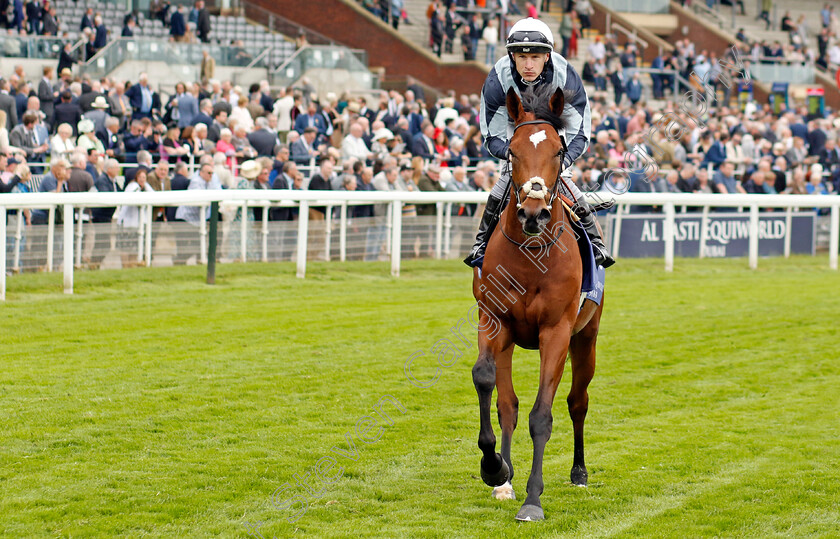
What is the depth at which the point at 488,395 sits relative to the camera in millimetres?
5711

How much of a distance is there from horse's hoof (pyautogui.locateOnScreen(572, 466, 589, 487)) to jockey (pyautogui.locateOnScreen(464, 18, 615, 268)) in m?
1.24

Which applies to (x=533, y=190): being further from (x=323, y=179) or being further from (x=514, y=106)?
(x=323, y=179)

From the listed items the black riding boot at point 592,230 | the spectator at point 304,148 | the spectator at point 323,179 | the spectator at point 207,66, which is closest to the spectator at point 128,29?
the spectator at point 207,66

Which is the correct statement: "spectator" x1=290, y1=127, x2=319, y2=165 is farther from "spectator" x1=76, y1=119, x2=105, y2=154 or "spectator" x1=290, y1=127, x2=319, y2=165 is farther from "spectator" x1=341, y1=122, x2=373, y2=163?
"spectator" x1=76, y1=119, x2=105, y2=154

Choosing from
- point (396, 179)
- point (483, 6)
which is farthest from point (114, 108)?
point (483, 6)

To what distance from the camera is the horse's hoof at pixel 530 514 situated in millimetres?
5363

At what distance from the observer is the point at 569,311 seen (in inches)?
225

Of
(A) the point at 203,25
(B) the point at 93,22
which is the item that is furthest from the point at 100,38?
(A) the point at 203,25

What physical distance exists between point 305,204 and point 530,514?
8202 mm

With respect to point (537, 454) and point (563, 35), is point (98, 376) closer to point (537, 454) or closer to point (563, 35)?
point (537, 454)

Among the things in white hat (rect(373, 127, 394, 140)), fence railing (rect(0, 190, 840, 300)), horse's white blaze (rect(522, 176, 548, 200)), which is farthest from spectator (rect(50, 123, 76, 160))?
horse's white blaze (rect(522, 176, 548, 200))

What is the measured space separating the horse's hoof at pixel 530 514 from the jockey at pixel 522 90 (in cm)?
139

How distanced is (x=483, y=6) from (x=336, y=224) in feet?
56.2

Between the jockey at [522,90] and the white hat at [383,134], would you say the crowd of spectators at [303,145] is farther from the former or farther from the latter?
the jockey at [522,90]
